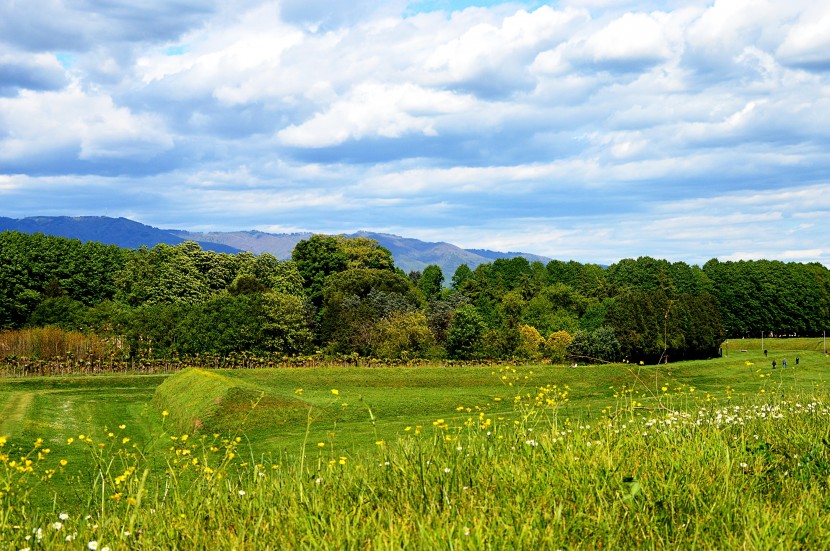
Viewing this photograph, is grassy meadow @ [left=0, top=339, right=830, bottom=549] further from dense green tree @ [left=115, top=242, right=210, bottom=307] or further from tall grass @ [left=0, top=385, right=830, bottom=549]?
dense green tree @ [left=115, top=242, right=210, bottom=307]

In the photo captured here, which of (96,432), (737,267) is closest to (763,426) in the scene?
(96,432)

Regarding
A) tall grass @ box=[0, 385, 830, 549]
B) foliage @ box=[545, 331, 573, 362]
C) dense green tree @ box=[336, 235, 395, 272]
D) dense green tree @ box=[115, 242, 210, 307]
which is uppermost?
dense green tree @ box=[336, 235, 395, 272]

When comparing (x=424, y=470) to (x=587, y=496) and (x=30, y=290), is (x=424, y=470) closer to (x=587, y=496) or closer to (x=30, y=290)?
(x=587, y=496)

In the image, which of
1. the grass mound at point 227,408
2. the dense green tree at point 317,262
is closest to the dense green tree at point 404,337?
the dense green tree at point 317,262

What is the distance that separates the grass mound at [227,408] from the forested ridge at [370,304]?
64.6 ft

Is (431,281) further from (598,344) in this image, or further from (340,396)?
(340,396)

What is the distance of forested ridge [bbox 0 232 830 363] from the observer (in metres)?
54.6

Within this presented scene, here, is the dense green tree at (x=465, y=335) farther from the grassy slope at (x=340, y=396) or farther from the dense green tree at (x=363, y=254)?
the dense green tree at (x=363, y=254)

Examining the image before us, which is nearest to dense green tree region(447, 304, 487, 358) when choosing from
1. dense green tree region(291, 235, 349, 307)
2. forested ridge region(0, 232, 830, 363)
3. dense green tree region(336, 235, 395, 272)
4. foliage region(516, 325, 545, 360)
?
forested ridge region(0, 232, 830, 363)

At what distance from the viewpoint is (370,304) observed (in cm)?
6116

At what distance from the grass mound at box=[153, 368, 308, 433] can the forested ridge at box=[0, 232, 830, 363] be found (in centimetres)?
1970

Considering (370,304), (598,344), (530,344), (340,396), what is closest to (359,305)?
(370,304)

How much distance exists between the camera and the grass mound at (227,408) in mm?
24000

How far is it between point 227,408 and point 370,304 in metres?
36.5
